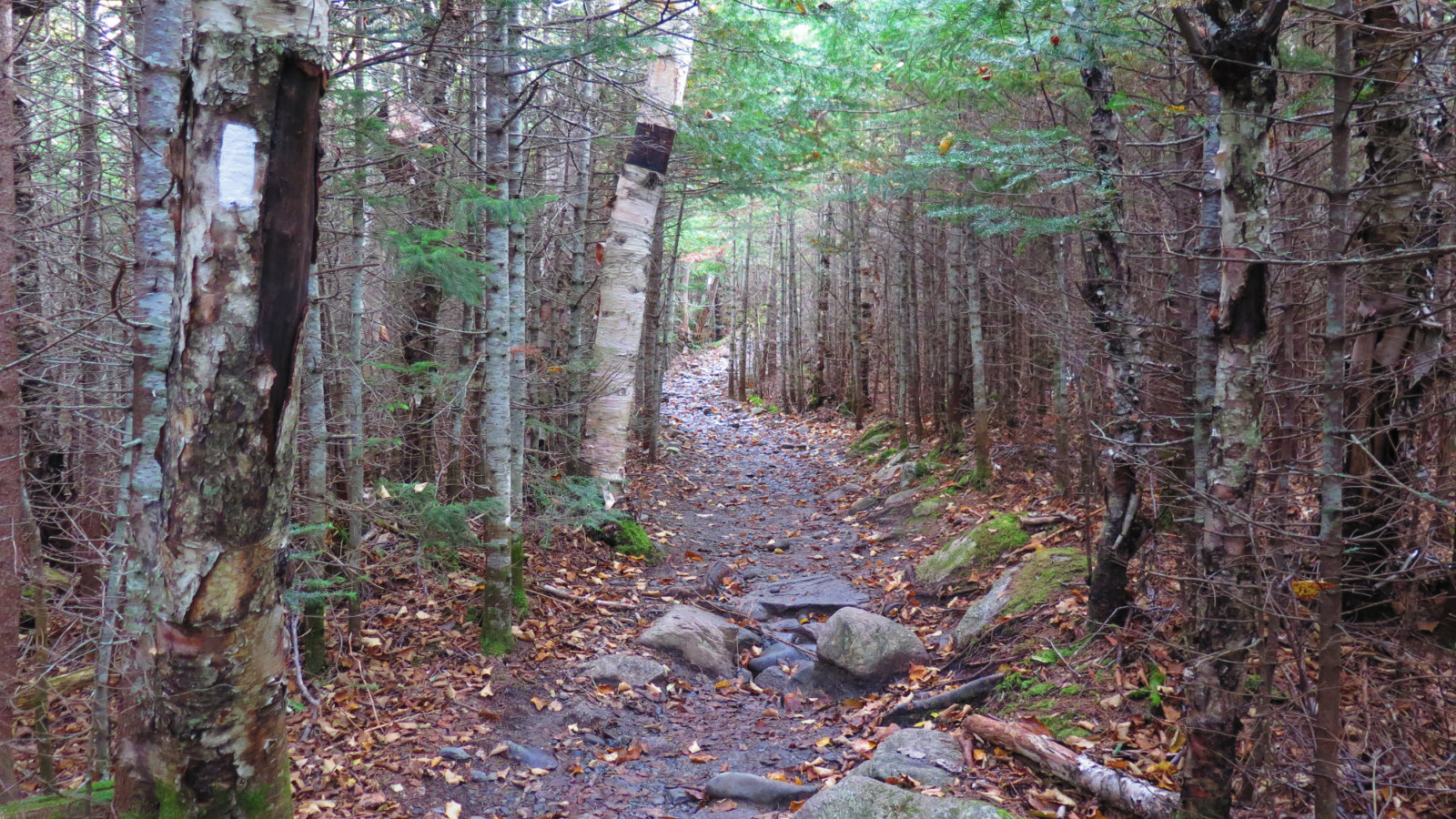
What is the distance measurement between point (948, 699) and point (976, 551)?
2471 mm

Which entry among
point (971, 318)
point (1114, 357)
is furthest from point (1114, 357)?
point (971, 318)

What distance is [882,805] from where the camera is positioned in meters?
3.84

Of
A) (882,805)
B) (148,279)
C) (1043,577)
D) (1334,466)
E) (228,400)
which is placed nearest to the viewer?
(228,400)

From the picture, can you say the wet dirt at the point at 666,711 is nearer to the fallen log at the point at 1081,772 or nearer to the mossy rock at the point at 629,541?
the mossy rock at the point at 629,541

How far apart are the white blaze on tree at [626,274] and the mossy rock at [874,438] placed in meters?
7.01

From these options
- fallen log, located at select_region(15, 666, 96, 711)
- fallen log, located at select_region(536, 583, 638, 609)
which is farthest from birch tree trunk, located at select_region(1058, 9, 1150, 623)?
fallen log, located at select_region(15, 666, 96, 711)

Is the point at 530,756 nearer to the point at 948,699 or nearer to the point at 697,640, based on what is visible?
the point at 697,640

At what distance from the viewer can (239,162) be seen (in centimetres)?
241

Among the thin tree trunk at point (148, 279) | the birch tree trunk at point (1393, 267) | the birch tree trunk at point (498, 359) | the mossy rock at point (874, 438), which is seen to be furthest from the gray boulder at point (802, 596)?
the mossy rock at point (874, 438)

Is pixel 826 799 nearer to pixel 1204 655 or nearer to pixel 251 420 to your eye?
pixel 1204 655

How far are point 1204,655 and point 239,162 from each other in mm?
4132

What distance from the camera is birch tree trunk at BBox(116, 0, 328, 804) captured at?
2.39 m

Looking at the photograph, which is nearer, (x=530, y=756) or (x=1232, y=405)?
(x=1232, y=405)

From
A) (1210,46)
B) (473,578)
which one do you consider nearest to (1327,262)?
(1210,46)
